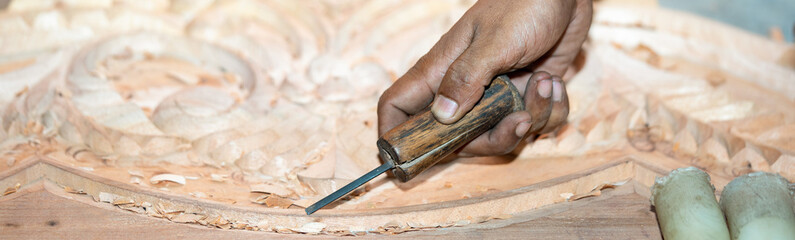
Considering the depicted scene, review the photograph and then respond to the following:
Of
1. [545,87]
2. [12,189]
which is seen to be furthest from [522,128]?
[12,189]

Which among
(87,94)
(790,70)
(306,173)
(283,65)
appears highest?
(87,94)

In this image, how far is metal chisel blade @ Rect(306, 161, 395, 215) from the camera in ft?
4.75

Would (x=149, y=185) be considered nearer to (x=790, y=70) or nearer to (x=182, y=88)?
(x=182, y=88)

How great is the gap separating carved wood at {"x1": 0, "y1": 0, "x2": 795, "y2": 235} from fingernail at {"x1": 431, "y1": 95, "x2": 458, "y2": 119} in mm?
256

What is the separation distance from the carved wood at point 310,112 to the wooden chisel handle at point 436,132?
0.16 meters

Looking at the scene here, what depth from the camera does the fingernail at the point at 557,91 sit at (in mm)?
1618

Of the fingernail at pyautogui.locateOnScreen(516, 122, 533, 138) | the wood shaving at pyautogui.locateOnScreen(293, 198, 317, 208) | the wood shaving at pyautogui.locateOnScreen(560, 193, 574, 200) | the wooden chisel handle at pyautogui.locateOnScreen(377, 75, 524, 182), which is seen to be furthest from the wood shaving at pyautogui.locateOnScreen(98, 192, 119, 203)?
the wood shaving at pyautogui.locateOnScreen(560, 193, 574, 200)

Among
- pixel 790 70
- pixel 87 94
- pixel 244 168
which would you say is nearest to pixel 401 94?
pixel 244 168

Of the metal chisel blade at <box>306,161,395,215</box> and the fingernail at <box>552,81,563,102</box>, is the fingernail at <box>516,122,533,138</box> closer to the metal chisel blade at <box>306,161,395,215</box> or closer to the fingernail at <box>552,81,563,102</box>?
the fingernail at <box>552,81,563,102</box>

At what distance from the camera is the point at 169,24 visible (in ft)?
7.23

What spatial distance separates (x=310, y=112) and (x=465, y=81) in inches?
25.1

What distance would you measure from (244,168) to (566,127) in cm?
94

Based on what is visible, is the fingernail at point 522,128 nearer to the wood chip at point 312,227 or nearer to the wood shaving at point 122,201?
the wood chip at point 312,227

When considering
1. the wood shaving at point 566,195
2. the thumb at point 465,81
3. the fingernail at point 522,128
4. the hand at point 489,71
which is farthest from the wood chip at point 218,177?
the wood shaving at point 566,195
